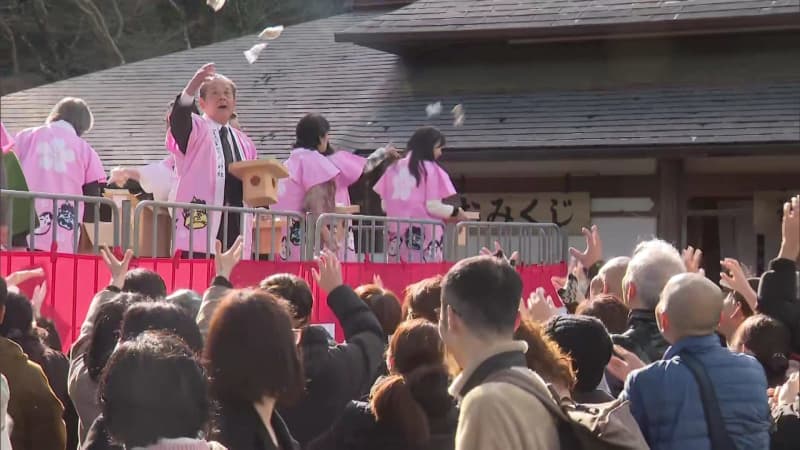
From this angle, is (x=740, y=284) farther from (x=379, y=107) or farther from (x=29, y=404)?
(x=379, y=107)

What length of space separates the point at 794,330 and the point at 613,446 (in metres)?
2.26

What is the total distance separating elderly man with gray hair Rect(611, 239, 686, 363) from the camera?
4457mm

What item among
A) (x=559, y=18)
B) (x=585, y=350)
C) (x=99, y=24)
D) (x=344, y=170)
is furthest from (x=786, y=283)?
(x=99, y=24)

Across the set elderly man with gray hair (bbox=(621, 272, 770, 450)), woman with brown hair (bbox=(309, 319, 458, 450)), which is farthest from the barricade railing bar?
elderly man with gray hair (bbox=(621, 272, 770, 450))

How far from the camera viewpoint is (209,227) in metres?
5.95

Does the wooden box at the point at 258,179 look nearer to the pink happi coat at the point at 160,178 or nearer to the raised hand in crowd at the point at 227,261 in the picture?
the pink happi coat at the point at 160,178

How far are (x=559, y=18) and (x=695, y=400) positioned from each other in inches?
406

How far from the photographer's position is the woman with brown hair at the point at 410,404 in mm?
3695

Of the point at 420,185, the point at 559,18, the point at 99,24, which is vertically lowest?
the point at 420,185

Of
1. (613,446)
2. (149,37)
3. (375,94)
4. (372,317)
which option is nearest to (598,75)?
(375,94)

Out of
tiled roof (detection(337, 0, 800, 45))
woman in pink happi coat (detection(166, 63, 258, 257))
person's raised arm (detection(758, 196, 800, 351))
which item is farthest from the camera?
tiled roof (detection(337, 0, 800, 45))

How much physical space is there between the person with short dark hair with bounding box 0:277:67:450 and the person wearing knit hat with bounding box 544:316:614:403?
1.49 m

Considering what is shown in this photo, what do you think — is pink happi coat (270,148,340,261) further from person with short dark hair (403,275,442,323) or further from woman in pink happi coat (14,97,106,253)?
person with short dark hair (403,275,442,323)

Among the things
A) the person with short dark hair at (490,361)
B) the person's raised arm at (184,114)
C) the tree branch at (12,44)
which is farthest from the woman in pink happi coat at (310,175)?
the tree branch at (12,44)
